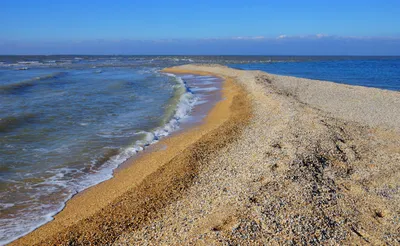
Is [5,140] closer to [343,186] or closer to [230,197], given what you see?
[230,197]

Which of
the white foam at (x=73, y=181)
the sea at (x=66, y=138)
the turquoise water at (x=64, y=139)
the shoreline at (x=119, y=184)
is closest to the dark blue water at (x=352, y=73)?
the sea at (x=66, y=138)

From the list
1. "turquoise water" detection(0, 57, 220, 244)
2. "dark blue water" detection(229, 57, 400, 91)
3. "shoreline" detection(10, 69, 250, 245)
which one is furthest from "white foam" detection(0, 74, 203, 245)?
Answer: "dark blue water" detection(229, 57, 400, 91)

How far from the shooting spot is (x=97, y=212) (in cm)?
624

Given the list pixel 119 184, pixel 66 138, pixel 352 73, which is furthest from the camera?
pixel 352 73

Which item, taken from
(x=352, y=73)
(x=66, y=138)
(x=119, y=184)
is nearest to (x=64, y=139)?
→ (x=66, y=138)

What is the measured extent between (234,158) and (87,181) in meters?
3.75

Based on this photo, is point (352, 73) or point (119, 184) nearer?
point (119, 184)

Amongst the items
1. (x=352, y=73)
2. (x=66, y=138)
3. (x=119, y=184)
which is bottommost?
(x=119, y=184)

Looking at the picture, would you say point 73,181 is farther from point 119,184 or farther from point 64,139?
point 64,139

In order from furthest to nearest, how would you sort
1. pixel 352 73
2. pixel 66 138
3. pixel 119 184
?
pixel 352 73 < pixel 66 138 < pixel 119 184

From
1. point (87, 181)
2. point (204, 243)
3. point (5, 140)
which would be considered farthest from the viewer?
point (5, 140)

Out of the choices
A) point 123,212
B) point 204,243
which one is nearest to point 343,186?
point 204,243

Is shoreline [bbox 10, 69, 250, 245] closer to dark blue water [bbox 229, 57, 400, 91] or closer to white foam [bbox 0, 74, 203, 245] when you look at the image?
white foam [bbox 0, 74, 203, 245]

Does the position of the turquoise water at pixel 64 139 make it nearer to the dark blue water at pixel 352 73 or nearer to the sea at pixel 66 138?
the sea at pixel 66 138
